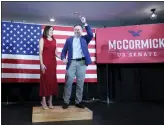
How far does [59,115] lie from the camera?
85.9 inches

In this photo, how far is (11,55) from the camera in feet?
11.1

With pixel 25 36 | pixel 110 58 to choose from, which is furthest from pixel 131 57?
pixel 25 36

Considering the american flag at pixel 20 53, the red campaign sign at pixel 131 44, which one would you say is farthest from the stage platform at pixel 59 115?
the red campaign sign at pixel 131 44

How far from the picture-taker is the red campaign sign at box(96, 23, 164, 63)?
3516 millimetres

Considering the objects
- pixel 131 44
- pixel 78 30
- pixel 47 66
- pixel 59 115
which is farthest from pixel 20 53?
pixel 131 44

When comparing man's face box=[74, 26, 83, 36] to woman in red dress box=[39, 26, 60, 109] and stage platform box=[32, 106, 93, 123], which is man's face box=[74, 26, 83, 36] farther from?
stage platform box=[32, 106, 93, 123]

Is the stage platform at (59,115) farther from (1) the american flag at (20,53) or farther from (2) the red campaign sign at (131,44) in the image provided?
(2) the red campaign sign at (131,44)

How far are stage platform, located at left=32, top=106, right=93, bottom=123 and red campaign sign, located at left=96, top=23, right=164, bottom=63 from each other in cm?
156

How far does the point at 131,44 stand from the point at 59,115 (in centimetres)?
202

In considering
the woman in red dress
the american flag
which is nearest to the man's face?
the woman in red dress

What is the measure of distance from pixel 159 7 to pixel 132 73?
1.41 m

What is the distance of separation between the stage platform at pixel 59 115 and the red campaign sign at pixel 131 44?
61.3 inches

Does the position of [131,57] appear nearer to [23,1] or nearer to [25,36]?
[25,36]

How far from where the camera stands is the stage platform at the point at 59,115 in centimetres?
212
